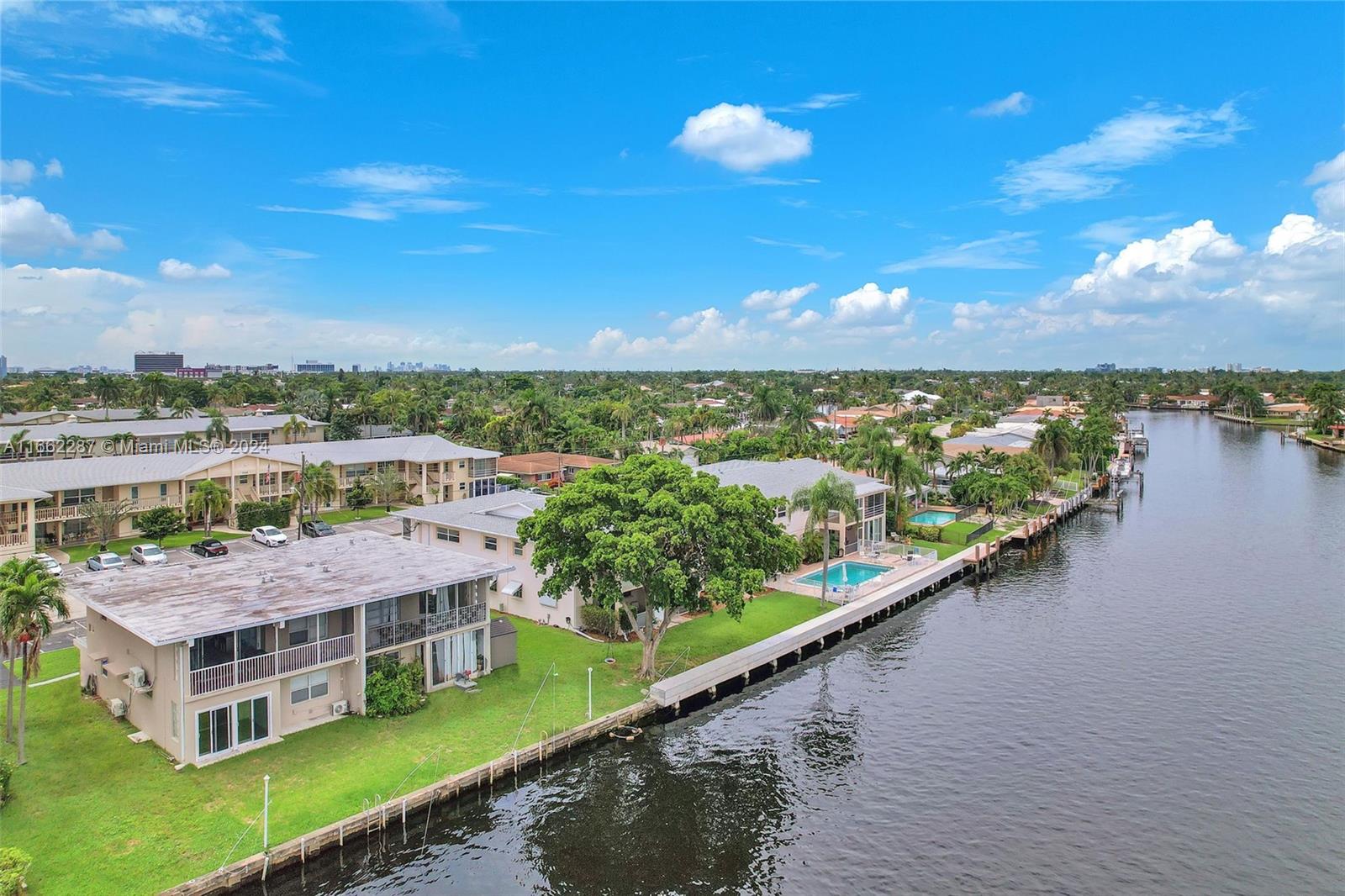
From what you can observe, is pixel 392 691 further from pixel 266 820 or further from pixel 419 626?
pixel 266 820

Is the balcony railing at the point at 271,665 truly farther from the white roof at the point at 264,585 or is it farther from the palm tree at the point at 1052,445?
the palm tree at the point at 1052,445

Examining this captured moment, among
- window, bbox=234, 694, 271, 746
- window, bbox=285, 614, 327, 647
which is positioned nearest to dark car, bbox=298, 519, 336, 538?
window, bbox=285, 614, 327, 647

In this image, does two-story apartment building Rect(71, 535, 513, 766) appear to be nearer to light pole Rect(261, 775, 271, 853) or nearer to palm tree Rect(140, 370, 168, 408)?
light pole Rect(261, 775, 271, 853)

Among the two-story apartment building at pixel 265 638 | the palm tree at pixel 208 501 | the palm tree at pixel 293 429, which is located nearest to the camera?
the two-story apartment building at pixel 265 638

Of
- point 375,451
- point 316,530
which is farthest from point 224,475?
point 375,451

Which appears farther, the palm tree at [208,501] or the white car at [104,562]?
the palm tree at [208,501]

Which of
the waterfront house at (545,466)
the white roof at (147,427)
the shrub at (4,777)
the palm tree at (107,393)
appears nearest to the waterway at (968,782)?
the shrub at (4,777)

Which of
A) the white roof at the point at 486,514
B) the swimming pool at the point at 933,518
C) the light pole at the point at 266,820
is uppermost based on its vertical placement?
the white roof at the point at 486,514
